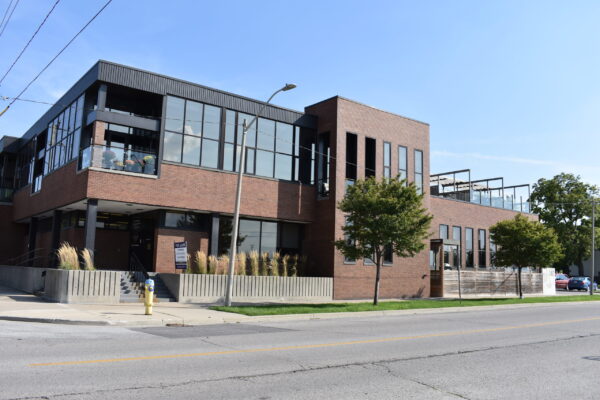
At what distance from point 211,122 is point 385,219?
960 centimetres

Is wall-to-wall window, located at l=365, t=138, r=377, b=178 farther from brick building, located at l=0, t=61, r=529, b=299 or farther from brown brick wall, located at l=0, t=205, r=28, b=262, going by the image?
brown brick wall, located at l=0, t=205, r=28, b=262

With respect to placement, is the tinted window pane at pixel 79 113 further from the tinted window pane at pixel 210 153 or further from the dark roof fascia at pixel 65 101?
the tinted window pane at pixel 210 153

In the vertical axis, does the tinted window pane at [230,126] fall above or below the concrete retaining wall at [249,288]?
above

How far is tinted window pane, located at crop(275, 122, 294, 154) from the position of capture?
27125 mm

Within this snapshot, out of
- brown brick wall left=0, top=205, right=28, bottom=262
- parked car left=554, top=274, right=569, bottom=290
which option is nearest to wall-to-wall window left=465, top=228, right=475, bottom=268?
parked car left=554, top=274, right=569, bottom=290

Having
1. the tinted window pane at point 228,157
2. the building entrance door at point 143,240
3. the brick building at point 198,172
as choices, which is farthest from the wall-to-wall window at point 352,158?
the building entrance door at point 143,240

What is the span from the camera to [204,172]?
24.3m

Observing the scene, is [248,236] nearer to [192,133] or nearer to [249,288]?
[249,288]

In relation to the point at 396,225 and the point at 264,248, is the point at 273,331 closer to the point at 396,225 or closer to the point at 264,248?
the point at 396,225

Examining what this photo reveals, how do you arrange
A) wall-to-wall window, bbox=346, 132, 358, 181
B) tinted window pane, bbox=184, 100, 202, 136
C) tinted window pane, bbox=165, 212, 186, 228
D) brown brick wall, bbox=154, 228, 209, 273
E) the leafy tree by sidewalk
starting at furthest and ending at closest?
the leafy tree by sidewalk < wall-to-wall window, bbox=346, 132, 358, 181 < tinted window pane, bbox=184, 100, 202, 136 < tinted window pane, bbox=165, 212, 186, 228 < brown brick wall, bbox=154, 228, 209, 273

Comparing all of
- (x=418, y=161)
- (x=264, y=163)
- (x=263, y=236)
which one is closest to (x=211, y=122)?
(x=264, y=163)

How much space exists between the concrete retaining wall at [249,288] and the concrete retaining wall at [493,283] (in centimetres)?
1007

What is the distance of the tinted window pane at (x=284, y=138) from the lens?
89.0 ft

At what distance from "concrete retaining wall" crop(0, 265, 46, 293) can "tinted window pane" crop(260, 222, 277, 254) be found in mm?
10181
